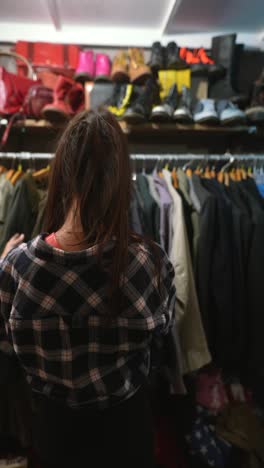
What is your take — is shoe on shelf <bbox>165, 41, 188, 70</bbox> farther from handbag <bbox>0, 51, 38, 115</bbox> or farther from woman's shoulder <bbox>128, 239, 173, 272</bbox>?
woman's shoulder <bbox>128, 239, 173, 272</bbox>

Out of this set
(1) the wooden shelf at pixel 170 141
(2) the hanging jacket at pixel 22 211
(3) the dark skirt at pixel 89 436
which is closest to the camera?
(3) the dark skirt at pixel 89 436

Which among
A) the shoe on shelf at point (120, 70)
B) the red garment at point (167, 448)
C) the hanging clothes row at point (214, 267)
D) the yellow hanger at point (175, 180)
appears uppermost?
the shoe on shelf at point (120, 70)

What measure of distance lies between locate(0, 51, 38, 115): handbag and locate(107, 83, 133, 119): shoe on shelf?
0.41 metres

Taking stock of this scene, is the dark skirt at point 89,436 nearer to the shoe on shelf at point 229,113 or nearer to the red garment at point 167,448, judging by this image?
the red garment at point 167,448

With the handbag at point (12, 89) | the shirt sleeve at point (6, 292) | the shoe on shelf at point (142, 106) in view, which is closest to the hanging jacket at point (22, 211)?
the shirt sleeve at point (6, 292)

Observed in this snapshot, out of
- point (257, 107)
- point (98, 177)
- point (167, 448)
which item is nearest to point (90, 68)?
point (257, 107)

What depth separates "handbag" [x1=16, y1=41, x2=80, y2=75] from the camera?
4.59 ft

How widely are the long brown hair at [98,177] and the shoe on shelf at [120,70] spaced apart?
0.96m

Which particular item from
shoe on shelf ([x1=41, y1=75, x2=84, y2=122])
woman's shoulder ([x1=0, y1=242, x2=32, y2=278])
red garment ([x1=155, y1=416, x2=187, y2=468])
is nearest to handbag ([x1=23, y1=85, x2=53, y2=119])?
shoe on shelf ([x1=41, y1=75, x2=84, y2=122])

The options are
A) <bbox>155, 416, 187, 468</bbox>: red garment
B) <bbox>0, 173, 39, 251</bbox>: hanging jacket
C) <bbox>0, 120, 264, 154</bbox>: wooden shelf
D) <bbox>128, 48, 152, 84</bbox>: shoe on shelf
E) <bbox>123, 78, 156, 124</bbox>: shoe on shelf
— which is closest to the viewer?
<bbox>0, 173, 39, 251</bbox>: hanging jacket

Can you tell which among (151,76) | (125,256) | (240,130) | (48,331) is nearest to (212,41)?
(151,76)

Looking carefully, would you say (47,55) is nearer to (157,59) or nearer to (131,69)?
(131,69)

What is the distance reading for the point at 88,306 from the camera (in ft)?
1.77

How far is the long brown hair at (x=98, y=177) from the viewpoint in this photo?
1.67 feet
